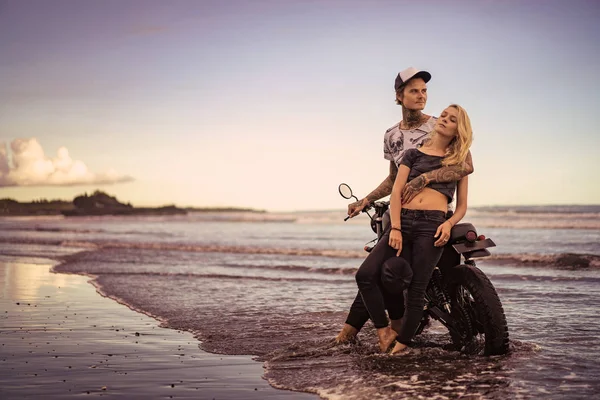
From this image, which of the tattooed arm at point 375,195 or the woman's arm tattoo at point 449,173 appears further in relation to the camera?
the tattooed arm at point 375,195

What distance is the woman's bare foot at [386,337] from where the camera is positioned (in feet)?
17.4

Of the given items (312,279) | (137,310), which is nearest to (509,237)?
(312,279)

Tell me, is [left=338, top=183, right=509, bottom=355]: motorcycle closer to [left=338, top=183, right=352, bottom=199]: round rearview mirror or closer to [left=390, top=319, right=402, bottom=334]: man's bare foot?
[left=390, top=319, right=402, bottom=334]: man's bare foot

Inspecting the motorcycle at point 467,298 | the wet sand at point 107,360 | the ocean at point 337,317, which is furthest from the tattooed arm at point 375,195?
the wet sand at point 107,360

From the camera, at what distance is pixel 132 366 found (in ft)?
16.6

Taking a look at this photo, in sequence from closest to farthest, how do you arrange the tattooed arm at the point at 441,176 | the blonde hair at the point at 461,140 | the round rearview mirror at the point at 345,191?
1. the blonde hair at the point at 461,140
2. the tattooed arm at the point at 441,176
3. the round rearview mirror at the point at 345,191

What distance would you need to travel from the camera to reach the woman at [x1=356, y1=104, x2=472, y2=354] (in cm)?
500

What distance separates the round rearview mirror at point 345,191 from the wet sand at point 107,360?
5.51 feet

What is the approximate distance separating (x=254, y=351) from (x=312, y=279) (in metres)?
7.08

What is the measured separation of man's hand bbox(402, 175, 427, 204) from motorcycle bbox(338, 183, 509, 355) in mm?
358

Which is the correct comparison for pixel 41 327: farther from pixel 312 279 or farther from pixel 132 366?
pixel 312 279

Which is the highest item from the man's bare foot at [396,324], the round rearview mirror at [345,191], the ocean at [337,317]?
the round rearview mirror at [345,191]

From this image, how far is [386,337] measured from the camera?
532cm

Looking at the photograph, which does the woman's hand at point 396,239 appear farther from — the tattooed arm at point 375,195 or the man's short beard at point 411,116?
the man's short beard at point 411,116
